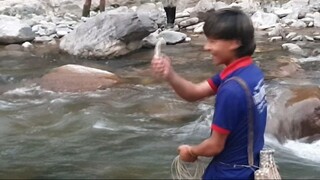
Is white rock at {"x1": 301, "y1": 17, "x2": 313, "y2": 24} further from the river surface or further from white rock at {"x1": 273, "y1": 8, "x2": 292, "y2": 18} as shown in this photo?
the river surface

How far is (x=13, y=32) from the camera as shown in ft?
41.1

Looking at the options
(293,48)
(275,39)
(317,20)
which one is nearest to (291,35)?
(275,39)

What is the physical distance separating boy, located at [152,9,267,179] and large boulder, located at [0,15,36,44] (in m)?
10.3

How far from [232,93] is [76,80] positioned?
6.37 metres

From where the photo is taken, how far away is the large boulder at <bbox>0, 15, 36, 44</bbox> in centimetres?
1234

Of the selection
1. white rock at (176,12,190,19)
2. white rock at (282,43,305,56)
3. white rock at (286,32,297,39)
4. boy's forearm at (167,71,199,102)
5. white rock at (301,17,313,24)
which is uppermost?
boy's forearm at (167,71,199,102)


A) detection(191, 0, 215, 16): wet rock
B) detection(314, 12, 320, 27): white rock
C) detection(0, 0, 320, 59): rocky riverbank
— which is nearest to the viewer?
detection(0, 0, 320, 59): rocky riverbank

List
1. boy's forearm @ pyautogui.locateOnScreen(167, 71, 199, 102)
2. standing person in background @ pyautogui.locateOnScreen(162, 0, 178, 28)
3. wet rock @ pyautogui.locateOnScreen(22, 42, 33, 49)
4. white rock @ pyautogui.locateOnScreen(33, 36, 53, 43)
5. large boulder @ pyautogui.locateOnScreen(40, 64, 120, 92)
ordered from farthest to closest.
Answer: standing person in background @ pyautogui.locateOnScreen(162, 0, 178, 28) → white rock @ pyautogui.locateOnScreen(33, 36, 53, 43) → wet rock @ pyautogui.locateOnScreen(22, 42, 33, 49) → large boulder @ pyautogui.locateOnScreen(40, 64, 120, 92) → boy's forearm @ pyautogui.locateOnScreen(167, 71, 199, 102)

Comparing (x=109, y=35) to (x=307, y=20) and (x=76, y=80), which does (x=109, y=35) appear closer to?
(x=76, y=80)

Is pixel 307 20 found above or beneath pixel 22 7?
above

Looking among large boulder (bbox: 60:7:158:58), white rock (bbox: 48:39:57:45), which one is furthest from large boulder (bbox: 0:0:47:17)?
large boulder (bbox: 60:7:158:58)

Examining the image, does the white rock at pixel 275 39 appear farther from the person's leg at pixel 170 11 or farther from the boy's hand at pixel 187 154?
the boy's hand at pixel 187 154

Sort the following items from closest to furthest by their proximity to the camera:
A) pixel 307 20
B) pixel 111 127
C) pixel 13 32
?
pixel 111 127 → pixel 13 32 → pixel 307 20

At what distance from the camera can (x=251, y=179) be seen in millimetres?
2586
